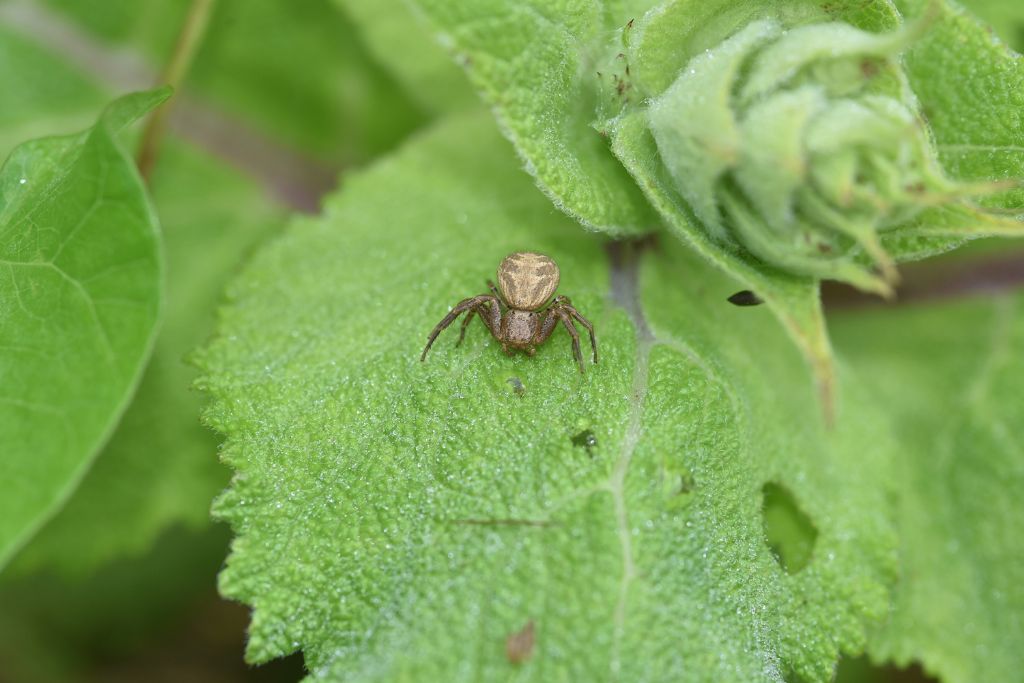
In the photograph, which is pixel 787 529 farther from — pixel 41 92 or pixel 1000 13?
pixel 41 92

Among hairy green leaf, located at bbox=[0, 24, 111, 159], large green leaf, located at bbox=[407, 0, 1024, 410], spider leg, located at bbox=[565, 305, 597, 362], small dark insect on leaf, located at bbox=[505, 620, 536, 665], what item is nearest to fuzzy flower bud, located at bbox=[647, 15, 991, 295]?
large green leaf, located at bbox=[407, 0, 1024, 410]

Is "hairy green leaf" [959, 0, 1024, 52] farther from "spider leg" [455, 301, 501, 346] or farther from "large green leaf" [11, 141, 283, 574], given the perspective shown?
"large green leaf" [11, 141, 283, 574]

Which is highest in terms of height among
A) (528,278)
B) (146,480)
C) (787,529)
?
(528,278)

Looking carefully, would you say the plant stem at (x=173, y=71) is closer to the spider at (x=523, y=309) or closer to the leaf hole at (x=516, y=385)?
the spider at (x=523, y=309)

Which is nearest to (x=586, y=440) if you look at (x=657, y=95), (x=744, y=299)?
(x=744, y=299)

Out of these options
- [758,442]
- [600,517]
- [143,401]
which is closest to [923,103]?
[758,442]

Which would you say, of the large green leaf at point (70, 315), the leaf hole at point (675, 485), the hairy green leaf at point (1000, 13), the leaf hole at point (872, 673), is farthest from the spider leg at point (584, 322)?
the leaf hole at point (872, 673)

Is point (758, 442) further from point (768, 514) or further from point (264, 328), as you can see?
point (264, 328)
